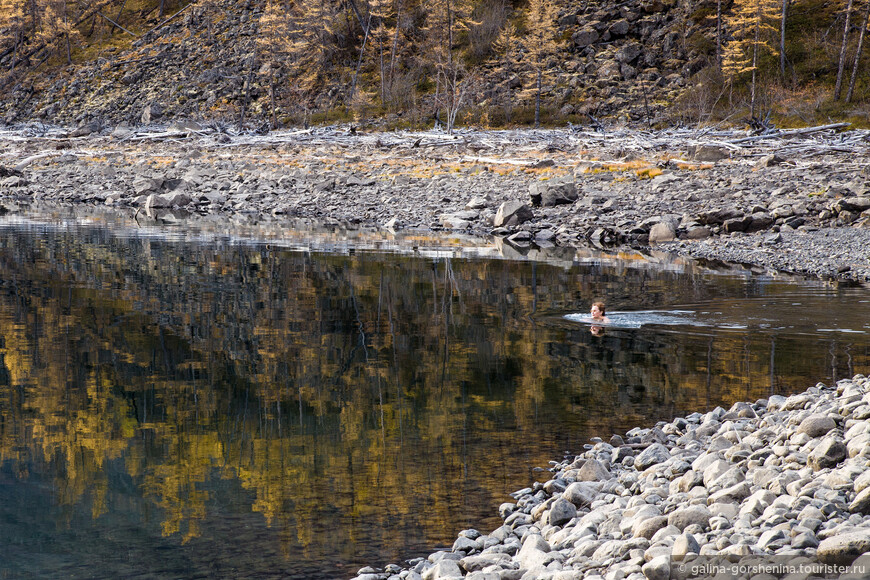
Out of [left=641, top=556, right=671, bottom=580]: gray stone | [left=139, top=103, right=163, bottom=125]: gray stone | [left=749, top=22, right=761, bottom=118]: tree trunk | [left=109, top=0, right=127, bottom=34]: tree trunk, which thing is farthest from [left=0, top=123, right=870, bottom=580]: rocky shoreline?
[left=109, top=0, right=127, bottom=34]: tree trunk

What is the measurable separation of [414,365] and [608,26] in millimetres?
61088

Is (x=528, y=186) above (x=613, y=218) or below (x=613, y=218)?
above

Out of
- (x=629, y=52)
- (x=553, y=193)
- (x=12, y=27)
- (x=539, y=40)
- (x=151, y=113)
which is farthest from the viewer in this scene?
(x=12, y=27)

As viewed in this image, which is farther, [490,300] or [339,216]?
[339,216]

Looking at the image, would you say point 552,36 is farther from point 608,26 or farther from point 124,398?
point 124,398

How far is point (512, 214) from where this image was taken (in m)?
29.4

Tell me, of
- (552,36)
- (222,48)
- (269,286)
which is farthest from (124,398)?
(222,48)

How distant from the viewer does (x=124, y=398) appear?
9766mm

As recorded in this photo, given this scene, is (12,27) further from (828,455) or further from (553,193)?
(828,455)

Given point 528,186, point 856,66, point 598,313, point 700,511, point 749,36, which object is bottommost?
point 598,313

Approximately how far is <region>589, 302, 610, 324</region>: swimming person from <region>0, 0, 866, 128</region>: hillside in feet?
126

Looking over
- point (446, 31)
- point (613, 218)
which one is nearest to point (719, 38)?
point (446, 31)

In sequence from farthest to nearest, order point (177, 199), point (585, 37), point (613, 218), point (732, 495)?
1. point (585, 37)
2. point (177, 199)
3. point (613, 218)
4. point (732, 495)

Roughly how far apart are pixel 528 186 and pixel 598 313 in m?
19.4
